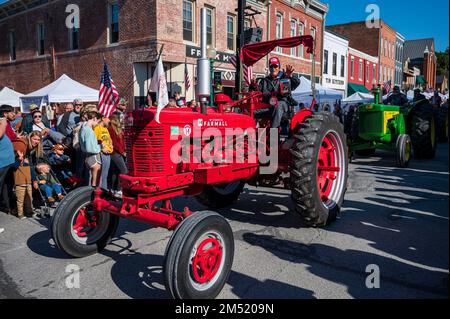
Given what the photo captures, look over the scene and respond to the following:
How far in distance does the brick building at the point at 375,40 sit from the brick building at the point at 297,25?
1334cm

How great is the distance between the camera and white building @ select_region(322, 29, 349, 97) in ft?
86.8

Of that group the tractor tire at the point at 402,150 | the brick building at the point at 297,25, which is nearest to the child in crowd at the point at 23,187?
the tractor tire at the point at 402,150

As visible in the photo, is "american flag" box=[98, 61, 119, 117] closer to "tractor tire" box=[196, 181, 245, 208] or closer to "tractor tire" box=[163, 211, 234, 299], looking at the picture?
"tractor tire" box=[196, 181, 245, 208]

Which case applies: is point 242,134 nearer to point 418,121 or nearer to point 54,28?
point 418,121

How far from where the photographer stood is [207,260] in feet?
9.90

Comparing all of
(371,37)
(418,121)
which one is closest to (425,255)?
(418,121)

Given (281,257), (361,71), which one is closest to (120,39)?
(281,257)

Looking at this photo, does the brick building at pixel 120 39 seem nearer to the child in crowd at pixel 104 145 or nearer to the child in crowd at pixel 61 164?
the child in crowd at pixel 61 164

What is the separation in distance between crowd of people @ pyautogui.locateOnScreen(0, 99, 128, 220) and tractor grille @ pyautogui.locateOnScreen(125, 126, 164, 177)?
2038 millimetres

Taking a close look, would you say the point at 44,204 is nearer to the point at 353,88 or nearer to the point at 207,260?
the point at 207,260

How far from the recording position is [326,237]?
440 cm

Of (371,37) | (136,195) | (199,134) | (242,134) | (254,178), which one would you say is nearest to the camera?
(136,195)
